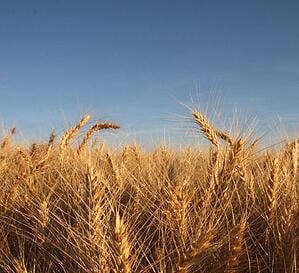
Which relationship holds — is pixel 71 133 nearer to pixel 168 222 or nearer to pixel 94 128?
pixel 94 128

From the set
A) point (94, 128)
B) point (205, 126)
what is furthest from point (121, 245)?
point (94, 128)

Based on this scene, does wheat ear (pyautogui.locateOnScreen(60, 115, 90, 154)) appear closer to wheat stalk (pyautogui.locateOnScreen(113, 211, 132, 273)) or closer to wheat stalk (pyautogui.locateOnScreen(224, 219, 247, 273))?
wheat stalk (pyautogui.locateOnScreen(224, 219, 247, 273))

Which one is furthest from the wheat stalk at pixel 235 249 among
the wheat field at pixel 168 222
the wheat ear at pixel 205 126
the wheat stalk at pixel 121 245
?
the wheat ear at pixel 205 126

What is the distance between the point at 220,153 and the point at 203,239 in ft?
3.08

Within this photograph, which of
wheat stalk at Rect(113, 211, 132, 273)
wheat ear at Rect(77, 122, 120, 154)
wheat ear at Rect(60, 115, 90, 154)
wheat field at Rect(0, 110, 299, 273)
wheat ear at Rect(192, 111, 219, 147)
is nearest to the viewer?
wheat stalk at Rect(113, 211, 132, 273)

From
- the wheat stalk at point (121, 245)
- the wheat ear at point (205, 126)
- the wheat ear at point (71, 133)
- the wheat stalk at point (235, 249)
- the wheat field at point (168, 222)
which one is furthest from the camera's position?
the wheat ear at point (71, 133)

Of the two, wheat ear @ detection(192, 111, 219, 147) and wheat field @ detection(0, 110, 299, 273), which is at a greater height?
wheat ear @ detection(192, 111, 219, 147)

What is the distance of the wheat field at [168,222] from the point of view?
5.18 feet

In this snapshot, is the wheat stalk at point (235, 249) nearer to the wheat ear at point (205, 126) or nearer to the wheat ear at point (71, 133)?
the wheat ear at point (205, 126)

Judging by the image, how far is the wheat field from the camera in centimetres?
158

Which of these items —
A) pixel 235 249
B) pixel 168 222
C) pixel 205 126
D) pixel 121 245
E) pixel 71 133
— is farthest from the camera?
pixel 71 133

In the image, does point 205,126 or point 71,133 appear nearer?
point 205,126

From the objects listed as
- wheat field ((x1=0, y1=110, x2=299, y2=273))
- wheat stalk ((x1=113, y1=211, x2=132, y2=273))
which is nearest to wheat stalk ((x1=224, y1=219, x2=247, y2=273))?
wheat field ((x1=0, y1=110, x2=299, y2=273))

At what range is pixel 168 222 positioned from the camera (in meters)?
1.90
